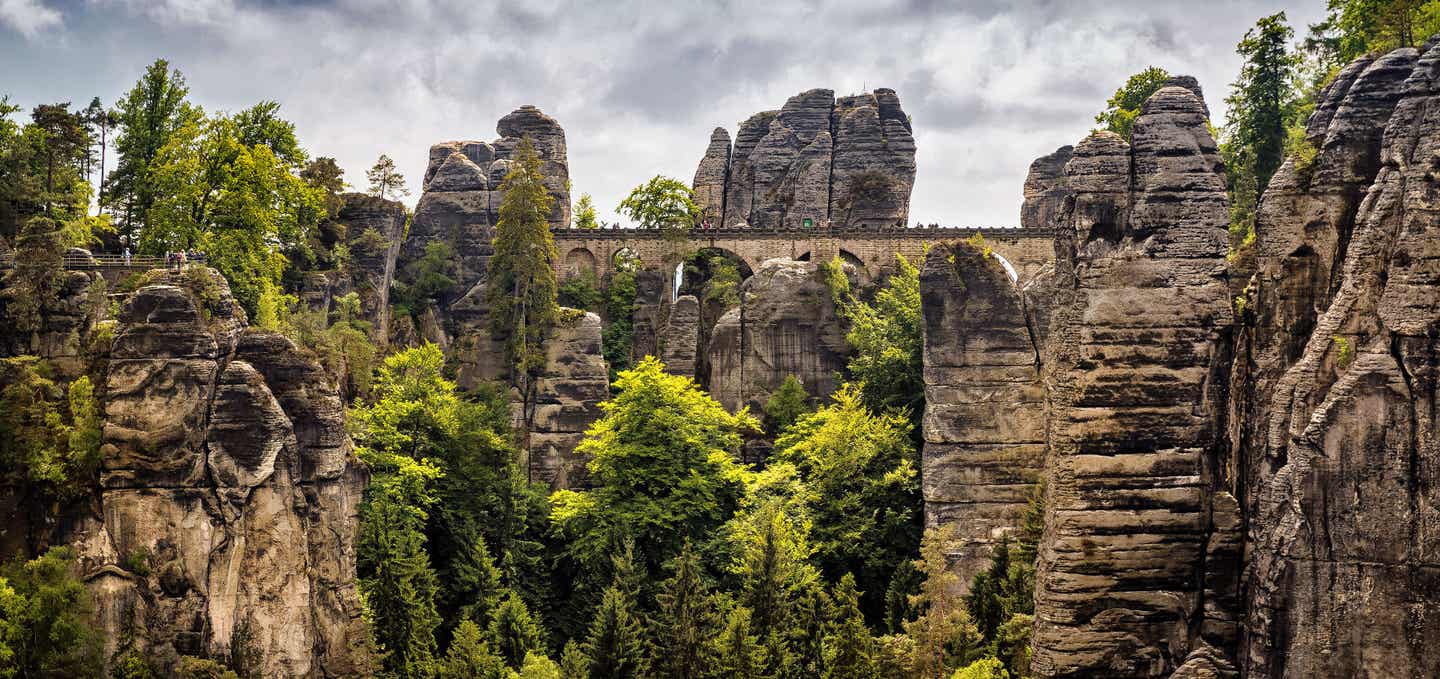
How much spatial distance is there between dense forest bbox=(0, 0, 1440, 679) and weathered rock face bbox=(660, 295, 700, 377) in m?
2.03

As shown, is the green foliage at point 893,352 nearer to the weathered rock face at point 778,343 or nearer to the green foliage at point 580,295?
the weathered rock face at point 778,343

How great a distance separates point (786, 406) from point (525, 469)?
931 centimetres

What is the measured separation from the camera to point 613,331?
5575 cm

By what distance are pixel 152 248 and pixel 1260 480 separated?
35480 mm

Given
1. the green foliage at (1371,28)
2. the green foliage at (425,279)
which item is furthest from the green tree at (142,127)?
the green foliage at (1371,28)

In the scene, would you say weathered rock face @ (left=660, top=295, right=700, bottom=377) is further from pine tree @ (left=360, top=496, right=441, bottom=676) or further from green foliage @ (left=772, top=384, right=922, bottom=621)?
pine tree @ (left=360, top=496, right=441, bottom=676)

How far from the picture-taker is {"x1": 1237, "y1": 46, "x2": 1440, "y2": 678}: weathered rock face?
17969mm

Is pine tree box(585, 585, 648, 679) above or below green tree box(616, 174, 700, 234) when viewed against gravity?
below

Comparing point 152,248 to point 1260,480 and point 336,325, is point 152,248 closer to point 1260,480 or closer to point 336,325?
point 336,325

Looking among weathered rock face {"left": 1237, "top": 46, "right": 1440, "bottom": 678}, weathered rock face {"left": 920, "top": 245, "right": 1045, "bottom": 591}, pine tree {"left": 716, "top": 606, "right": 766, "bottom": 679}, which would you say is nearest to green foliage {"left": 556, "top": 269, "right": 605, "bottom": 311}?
weathered rock face {"left": 920, "top": 245, "right": 1045, "bottom": 591}

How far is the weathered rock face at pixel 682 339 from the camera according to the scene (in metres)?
52.2

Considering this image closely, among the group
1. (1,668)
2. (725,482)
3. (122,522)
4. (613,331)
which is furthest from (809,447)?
(1,668)

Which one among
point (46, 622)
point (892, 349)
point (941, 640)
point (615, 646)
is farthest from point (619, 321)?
point (941, 640)

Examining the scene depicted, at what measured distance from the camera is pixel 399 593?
37.1 meters
